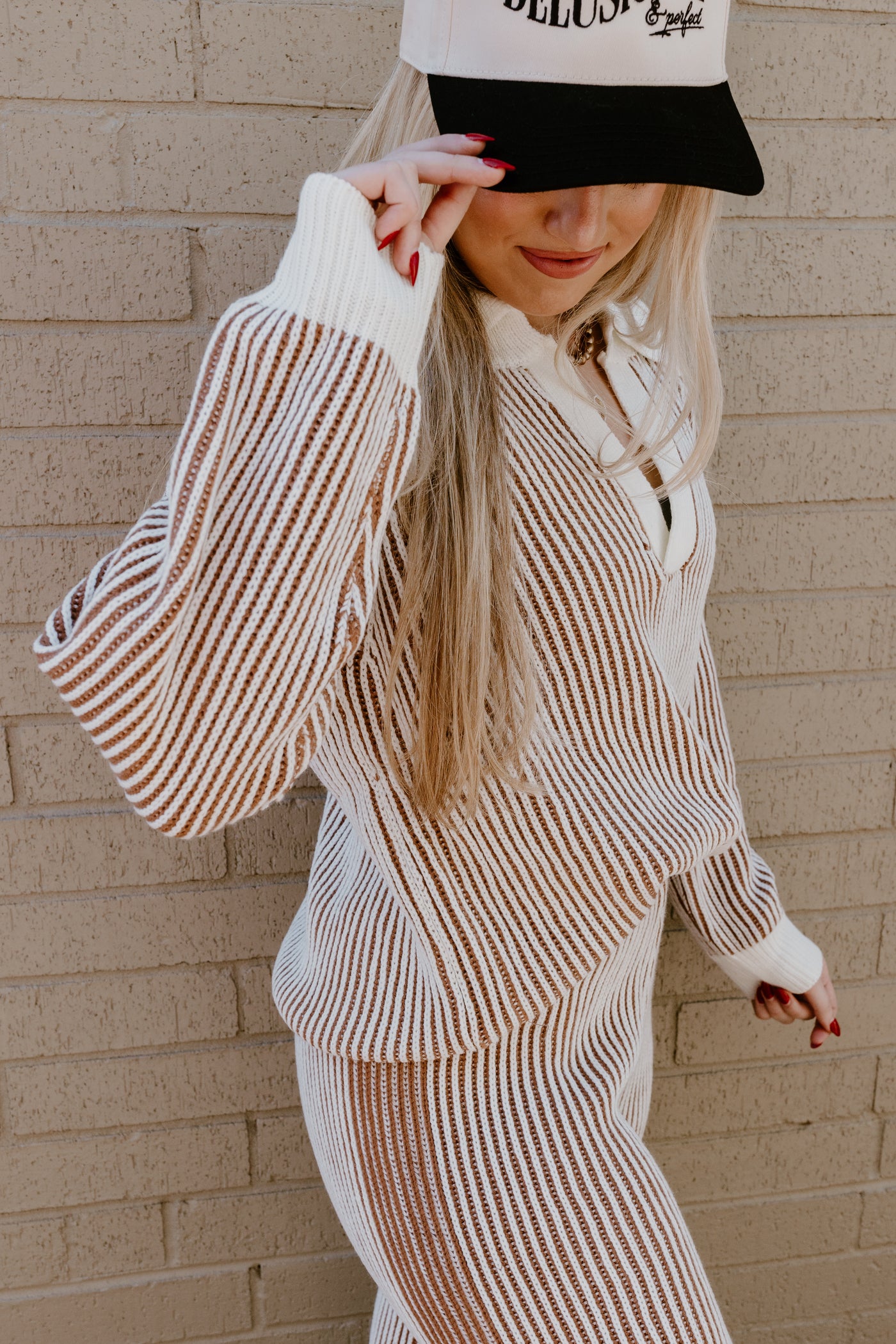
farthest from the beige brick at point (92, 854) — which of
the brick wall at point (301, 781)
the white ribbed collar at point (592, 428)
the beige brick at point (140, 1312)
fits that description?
the white ribbed collar at point (592, 428)

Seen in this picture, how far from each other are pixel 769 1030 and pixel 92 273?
131 cm

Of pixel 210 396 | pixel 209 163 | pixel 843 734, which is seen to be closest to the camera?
pixel 210 396

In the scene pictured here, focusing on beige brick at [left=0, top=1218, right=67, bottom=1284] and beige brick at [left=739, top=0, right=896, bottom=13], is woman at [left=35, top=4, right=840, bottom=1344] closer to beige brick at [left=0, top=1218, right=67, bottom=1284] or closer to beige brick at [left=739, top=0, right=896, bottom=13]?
beige brick at [left=739, top=0, right=896, bottom=13]

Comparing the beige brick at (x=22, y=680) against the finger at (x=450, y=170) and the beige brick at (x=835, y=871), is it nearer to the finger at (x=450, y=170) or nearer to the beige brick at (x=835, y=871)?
the finger at (x=450, y=170)

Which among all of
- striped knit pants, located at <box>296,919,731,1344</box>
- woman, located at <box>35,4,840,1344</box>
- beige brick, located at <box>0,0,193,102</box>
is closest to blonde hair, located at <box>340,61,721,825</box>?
woman, located at <box>35,4,840,1344</box>

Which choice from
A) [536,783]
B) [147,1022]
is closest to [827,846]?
[536,783]

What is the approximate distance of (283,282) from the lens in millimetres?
757

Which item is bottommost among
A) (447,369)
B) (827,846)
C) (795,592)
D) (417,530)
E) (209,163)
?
(827,846)

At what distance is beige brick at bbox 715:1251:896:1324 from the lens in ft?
5.52

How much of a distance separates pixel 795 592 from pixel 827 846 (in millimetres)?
362

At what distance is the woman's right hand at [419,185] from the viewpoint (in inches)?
30.4

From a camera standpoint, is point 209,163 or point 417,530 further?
point 209,163

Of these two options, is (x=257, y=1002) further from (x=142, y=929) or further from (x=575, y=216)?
(x=575, y=216)

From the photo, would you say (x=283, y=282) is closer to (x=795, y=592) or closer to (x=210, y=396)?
(x=210, y=396)
